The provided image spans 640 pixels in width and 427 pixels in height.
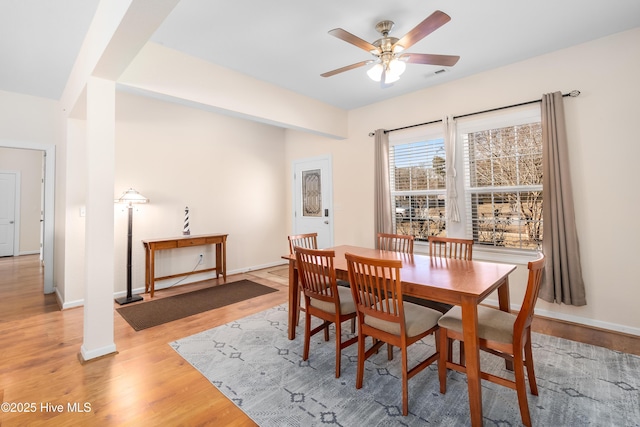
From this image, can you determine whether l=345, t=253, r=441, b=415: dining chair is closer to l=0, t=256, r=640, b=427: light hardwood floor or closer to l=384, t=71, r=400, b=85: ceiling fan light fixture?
l=0, t=256, r=640, b=427: light hardwood floor

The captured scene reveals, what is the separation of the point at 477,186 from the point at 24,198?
9.79 meters

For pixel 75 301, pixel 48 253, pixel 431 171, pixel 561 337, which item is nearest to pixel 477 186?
pixel 431 171

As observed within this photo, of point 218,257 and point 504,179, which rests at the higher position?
point 504,179

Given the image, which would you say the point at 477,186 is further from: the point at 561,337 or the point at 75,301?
the point at 75,301

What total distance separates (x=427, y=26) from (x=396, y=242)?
6.74 ft

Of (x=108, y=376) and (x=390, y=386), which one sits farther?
(x=108, y=376)

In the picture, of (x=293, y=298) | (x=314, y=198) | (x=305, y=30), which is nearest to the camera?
(x=305, y=30)

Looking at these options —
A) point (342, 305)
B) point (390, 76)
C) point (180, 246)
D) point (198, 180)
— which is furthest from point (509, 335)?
point (198, 180)

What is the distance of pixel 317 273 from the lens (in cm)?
224

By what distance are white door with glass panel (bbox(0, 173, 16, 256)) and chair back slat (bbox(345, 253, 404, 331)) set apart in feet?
29.6

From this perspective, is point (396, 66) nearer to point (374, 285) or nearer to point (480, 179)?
point (374, 285)

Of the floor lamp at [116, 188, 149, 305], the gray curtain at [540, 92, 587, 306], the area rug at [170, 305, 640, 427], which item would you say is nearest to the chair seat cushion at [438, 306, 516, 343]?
the area rug at [170, 305, 640, 427]

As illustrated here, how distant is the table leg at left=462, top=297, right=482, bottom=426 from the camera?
1.57 metres

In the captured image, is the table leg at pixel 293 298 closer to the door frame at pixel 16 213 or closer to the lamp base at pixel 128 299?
the lamp base at pixel 128 299
